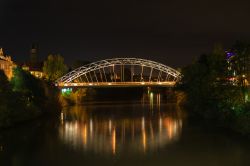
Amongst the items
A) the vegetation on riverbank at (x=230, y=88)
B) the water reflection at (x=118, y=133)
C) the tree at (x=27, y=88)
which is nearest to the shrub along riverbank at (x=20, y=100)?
the tree at (x=27, y=88)

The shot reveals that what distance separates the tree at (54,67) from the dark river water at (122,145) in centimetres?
3490

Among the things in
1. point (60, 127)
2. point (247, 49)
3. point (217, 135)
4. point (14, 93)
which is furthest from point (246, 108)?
point (14, 93)

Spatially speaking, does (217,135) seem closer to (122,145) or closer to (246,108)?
(246,108)

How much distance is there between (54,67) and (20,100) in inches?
1474

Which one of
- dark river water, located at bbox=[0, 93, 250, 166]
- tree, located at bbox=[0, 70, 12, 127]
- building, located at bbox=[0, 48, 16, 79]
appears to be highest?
building, located at bbox=[0, 48, 16, 79]

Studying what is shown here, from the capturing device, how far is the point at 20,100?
35.1m

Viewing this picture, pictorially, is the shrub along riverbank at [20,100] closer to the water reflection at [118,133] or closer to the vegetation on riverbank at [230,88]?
the water reflection at [118,133]

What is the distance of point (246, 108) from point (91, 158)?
39.5ft

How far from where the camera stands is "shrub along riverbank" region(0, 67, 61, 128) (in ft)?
103

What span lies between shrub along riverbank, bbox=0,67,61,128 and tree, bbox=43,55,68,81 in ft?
60.0

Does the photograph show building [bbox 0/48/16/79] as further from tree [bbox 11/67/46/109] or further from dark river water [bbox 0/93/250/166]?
dark river water [bbox 0/93/250/166]

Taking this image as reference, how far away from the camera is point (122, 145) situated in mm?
25219

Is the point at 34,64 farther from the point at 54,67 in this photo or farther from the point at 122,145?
the point at 122,145

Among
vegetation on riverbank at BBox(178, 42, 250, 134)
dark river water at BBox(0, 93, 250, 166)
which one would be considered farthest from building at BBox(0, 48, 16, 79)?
vegetation on riverbank at BBox(178, 42, 250, 134)
